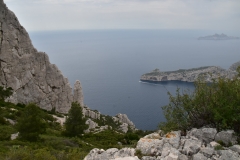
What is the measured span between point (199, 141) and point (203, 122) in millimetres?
1745

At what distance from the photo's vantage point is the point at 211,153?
830 cm

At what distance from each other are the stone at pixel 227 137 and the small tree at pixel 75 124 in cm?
1542

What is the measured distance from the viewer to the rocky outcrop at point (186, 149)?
8.23 meters

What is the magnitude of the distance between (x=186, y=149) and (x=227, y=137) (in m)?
2.05

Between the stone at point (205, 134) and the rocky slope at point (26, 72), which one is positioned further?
the rocky slope at point (26, 72)

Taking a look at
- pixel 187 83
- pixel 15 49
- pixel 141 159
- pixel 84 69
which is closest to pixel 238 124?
pixel 141 159

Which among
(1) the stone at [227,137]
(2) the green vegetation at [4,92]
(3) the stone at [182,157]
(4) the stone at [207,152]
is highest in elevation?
(2) the green vegetation at [4,92]

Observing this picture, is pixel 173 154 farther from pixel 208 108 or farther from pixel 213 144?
pixel 208 108

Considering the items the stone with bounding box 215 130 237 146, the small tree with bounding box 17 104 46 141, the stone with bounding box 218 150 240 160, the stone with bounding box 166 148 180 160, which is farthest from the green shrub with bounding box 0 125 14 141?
the stone with bounding box 218 150 240 160

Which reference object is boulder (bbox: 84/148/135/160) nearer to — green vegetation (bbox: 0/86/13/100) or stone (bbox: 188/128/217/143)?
stone (bbox: 188/128/217/143)

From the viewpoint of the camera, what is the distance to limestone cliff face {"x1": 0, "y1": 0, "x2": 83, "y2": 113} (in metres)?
38.3

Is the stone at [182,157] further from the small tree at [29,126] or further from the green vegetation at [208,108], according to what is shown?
the small tree at [29,126]

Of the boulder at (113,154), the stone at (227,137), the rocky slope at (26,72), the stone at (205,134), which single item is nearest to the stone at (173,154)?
the boulder at (113,154)

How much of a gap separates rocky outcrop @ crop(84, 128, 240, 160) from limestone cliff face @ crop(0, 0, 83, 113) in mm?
31494
